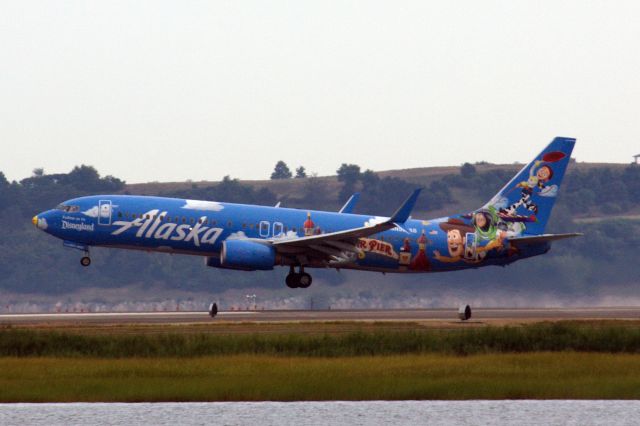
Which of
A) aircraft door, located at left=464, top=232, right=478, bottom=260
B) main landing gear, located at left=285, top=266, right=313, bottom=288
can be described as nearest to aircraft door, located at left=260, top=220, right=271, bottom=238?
main landing gear, located at left=285, top=266, right=313, bottom=288

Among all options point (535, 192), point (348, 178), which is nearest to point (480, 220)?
point (535, 192)

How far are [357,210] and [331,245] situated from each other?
351 ft

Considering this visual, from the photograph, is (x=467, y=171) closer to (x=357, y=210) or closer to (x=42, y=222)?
A: (x=357, y=210)

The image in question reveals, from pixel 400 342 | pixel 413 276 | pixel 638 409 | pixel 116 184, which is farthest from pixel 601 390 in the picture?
pixel 116 184

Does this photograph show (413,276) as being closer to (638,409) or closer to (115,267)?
(115,267)

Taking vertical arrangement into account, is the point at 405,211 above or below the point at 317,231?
above

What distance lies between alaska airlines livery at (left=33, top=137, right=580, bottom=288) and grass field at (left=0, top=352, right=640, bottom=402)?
21018 millimetres

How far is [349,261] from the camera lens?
215 ft

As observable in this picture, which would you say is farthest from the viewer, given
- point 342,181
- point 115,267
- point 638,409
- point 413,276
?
point 342,181

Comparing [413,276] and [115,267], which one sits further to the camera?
[115,267]

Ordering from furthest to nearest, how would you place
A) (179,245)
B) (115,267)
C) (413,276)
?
(115,267) → (413,276) → (179,245)

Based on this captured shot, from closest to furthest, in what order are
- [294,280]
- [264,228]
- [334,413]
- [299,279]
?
[334,413] < [264,228] < [299,279] < [294,280]

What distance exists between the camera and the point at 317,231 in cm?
6469

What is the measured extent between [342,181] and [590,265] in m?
92.5
